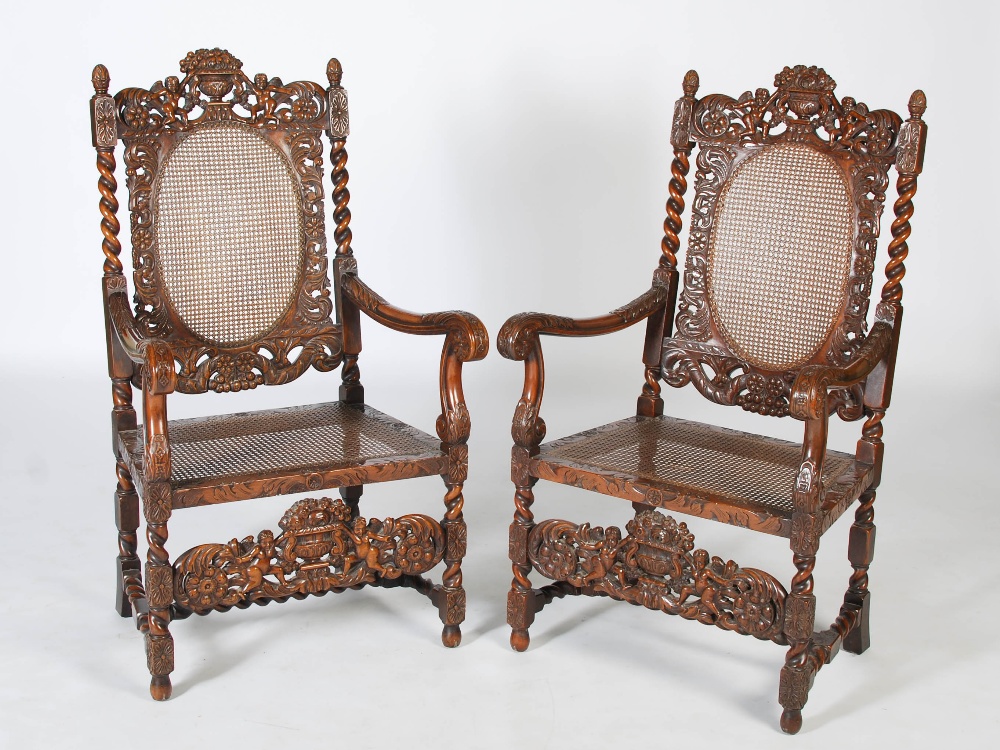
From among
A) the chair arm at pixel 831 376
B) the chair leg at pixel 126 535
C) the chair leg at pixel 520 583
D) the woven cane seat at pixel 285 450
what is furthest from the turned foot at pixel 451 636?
the chair arm at pixel 831 376

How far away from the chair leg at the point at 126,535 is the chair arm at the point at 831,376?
1691 millimetres

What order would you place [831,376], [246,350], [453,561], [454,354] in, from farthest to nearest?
[246,350]
[453,561]
[454,354]
[831,376]

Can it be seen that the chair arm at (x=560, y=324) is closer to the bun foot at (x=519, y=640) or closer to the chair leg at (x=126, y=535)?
the bun foot at (x=519, y=640)

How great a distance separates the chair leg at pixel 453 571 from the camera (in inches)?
133

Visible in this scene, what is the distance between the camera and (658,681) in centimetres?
330

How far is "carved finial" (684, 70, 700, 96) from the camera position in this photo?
3545mm

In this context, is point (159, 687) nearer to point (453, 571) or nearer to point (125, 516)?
point (125, 516)

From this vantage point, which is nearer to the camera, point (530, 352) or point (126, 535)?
point (530, 352)

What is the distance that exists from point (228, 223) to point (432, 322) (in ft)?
2.18

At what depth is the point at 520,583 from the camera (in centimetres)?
344

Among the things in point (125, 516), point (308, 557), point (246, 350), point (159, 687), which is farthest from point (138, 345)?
point (159, 687)

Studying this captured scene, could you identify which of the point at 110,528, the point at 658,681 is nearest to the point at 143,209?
the point at 110,528

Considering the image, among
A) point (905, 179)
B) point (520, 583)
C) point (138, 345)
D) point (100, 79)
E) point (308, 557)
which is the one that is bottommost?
point (520, 583)

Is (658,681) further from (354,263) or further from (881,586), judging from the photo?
(354,263)
